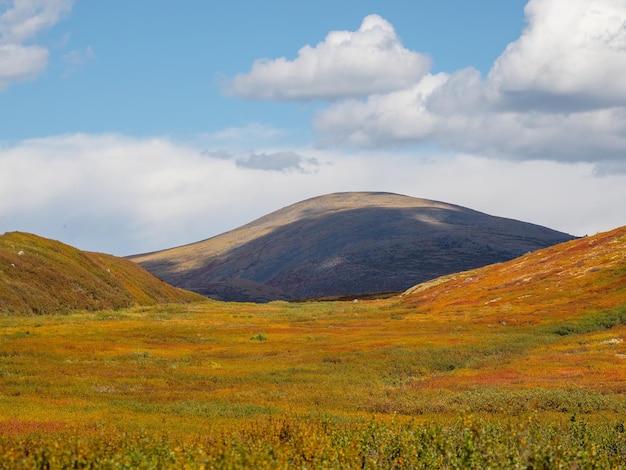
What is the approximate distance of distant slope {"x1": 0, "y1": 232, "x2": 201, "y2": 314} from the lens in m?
102

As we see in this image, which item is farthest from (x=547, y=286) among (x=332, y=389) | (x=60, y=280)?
(x=60, y=280)

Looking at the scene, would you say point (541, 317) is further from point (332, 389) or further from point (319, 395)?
point (319, 395)

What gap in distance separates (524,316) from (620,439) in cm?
5780

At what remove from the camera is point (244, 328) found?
79.3 meters

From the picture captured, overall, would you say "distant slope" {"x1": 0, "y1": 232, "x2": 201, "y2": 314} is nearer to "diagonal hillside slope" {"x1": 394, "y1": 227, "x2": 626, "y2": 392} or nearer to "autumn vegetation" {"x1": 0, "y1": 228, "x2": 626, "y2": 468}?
"autumn vegetation" {"x1": 0, "y1": 228, "x2": 626, "y2": 468}

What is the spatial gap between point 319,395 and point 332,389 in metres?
2.61

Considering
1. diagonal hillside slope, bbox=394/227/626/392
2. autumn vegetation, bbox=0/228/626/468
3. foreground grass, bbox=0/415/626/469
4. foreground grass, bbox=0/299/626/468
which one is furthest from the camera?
diagonal hillside slope, bbox=394/227/626/392

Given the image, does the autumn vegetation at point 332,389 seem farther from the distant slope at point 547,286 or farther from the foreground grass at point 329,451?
the distant slope at point 547,286

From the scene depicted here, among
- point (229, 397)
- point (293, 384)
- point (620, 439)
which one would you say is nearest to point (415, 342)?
point (293, 384)

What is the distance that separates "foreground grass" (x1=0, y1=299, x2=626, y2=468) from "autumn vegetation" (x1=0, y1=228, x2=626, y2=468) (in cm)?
12

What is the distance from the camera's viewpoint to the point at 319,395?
35031 millimetres

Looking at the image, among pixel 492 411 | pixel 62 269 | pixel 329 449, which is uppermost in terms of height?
pixel 62 269

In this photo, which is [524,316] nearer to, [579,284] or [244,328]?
[579,284]

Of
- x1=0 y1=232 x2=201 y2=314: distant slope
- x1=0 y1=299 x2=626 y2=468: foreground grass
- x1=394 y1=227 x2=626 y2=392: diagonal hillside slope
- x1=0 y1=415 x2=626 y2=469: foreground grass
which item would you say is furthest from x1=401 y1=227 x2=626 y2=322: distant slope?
x1=0 y1=415 x2=626 y2=469: foreground grass
